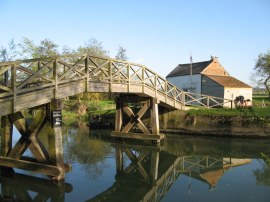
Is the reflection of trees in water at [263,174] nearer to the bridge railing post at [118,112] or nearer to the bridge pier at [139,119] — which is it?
the bridge pier at [139,119]

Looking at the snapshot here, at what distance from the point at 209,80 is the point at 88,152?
18284 mm

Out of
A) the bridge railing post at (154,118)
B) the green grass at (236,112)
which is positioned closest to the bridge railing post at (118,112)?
the bridge railing post at (154,118)

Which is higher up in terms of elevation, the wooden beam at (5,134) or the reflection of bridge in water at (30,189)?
the wooden beam at (5,134)

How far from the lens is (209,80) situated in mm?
30000

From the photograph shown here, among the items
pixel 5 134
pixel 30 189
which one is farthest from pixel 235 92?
pixel 30 189

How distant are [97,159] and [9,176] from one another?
14.0ft

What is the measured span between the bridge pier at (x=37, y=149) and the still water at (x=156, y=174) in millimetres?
519

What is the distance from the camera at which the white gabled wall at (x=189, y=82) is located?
31.7 m

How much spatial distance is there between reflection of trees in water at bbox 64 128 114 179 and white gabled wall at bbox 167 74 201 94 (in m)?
15.1

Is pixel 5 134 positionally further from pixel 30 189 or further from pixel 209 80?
pixel 209 80

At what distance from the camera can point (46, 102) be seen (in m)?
10.2

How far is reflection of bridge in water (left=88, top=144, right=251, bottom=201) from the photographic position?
9.54 metres

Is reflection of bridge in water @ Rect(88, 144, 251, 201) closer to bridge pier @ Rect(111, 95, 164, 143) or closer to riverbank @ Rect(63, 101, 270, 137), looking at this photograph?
bridge pier @ Rect(111, 95, 164, 143)

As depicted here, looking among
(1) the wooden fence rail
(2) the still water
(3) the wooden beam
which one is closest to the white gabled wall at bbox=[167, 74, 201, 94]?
(1) the wooden fence rail
